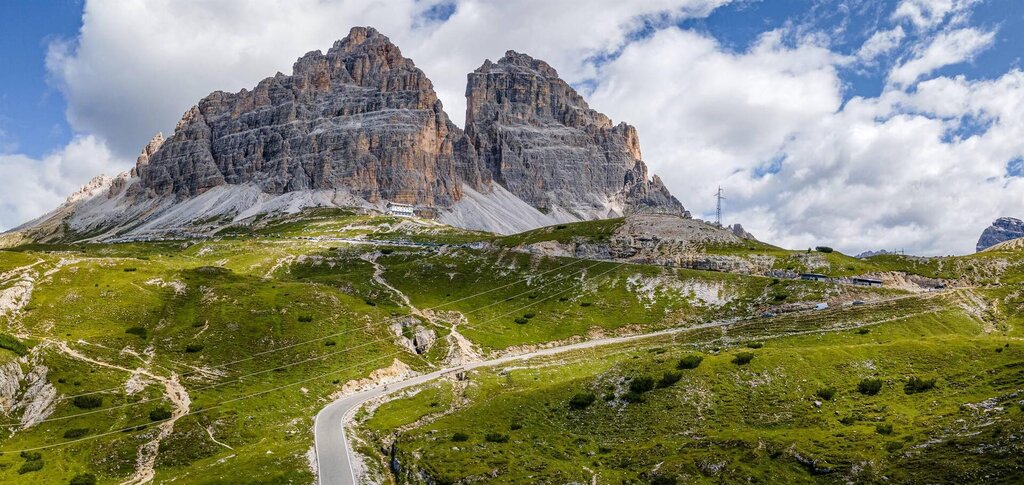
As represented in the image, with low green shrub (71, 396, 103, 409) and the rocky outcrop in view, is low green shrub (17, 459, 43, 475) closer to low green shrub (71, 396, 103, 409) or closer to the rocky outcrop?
low green shrub (71, 396, 103, 409)

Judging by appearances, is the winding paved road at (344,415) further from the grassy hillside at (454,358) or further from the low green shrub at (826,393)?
the low green shrub at (826,393)

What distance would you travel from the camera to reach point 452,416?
72.2 m

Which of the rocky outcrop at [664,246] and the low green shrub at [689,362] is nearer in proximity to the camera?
the low green shrub at [689,362]

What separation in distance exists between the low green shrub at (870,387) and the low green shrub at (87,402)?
8425 cm

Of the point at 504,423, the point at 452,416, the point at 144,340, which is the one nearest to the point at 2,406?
the point at 144,340

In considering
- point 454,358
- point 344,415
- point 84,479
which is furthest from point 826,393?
point 84,479

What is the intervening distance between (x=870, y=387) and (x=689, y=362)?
17.7 metres

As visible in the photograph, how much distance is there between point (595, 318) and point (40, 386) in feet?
297

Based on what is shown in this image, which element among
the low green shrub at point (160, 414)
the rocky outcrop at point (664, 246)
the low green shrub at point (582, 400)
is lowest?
the low green shrub at point (160, 414)

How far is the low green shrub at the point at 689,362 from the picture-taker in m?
69.5

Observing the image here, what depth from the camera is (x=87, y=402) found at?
74.6m

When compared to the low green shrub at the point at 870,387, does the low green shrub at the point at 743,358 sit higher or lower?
higher

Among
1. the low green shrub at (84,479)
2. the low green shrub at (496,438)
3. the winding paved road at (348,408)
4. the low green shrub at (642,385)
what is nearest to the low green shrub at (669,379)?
the low green shrub at (642,385)

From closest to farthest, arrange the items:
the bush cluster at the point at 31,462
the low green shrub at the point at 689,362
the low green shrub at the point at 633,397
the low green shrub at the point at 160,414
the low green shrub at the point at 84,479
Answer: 1. the low green shrub at the point at 84,479
2. the bush cluster at the point at 31,462
3. the low green shrub at the point at 633,397
4. the low green shrub at the point at 689,362
5. the low green shrub at the point at 160,414
